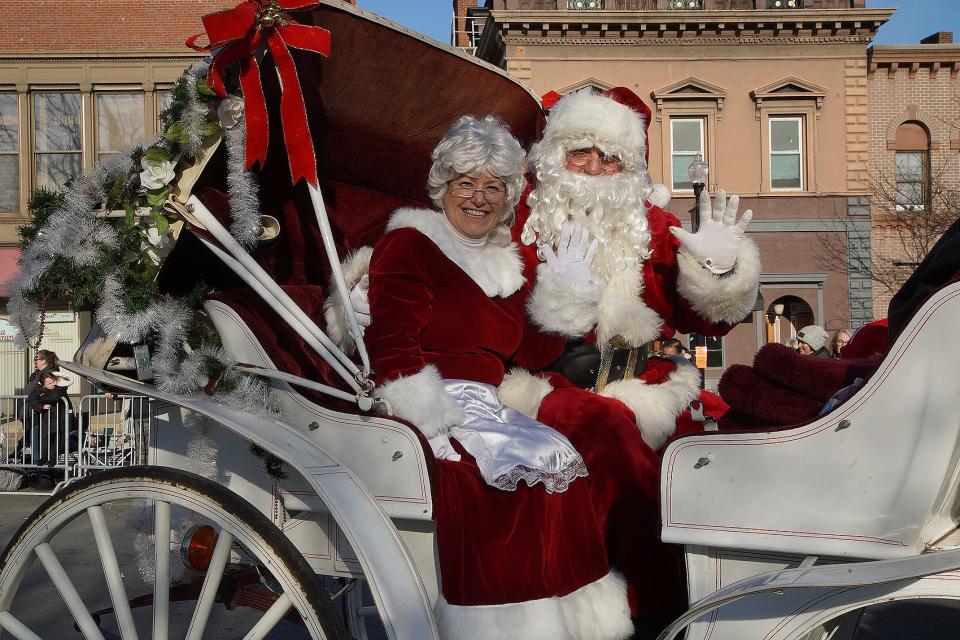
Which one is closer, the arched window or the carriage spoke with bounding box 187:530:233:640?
the carriage spoke with bounding box 187:530:233:640

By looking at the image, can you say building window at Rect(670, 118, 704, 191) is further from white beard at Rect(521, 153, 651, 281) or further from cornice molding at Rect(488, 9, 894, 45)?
white beard at Rect(521, 153, 651, 281)

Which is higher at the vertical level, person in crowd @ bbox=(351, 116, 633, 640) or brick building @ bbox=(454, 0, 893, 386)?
brick building @ bbox=(454, 0, 893, 386)

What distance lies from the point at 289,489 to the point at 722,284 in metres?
1.63

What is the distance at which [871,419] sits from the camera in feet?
6.15

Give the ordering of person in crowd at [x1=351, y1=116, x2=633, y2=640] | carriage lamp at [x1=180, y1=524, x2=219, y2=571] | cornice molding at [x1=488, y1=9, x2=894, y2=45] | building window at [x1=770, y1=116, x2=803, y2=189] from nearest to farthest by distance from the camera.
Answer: person in crowd at [x1=351, y1=116, x2=633, y2=640], carriage lamp at [x1=180, y1=524, x2=219, y2=571], cornice molding at [x1=488, y1=9, x2=894, y2=45], building window at [x1=770, y1=116, x2=803, y2=189]

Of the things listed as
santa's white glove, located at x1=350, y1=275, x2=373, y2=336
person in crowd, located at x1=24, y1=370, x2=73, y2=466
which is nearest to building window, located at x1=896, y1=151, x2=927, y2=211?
person in crowd, located at x1=24, y1=370, x2=73, y2=466

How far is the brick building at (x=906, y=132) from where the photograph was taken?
63.4 feet

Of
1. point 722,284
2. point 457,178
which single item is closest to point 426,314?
point 457,178

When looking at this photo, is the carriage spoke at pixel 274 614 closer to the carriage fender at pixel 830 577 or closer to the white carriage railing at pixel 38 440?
the carriage fender at pixel 830 577

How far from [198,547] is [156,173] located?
1166 millimetres

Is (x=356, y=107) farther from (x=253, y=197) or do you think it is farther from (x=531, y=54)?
(x=531, y=54)

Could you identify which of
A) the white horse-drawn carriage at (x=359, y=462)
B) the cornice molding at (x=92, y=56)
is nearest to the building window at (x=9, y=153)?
the cornice molding at (x=92, y=56)

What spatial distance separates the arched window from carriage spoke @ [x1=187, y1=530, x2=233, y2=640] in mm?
20074

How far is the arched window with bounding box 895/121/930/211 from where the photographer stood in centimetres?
1961
